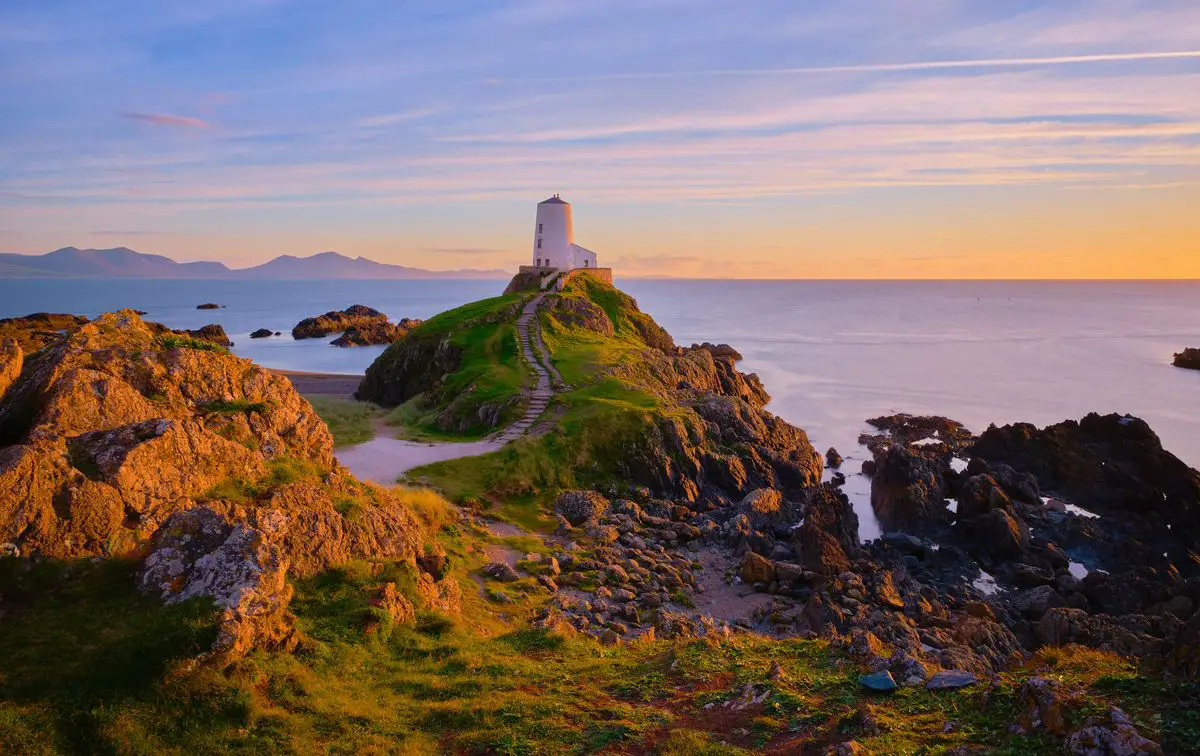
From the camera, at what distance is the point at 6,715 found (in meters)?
10.5

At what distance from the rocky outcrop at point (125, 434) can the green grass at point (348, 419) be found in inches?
676

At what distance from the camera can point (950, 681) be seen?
1347cm

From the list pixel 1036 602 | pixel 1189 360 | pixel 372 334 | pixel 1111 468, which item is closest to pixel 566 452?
pixel 1036 602

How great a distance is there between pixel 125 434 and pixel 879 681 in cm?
1565

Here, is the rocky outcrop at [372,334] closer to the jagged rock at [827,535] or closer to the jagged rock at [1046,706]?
the jagged rock at [827,535]

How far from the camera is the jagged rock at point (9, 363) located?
15.8 metres

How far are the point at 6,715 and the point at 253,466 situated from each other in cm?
756

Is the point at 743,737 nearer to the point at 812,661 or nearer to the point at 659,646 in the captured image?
the point at 812,661

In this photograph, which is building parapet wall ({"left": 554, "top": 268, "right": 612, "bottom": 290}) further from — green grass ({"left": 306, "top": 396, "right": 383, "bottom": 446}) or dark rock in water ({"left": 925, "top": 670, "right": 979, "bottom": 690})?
dark rock in water ({"left": 925, "top": 670, "right": 979, "bottom": 690})

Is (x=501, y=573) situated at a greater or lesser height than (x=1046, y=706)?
lesser

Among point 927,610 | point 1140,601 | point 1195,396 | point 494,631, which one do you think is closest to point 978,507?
point 1140,601

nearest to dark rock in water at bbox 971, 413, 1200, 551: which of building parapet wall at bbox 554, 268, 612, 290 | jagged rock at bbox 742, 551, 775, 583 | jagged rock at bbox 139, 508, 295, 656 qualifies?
Answer: jagged rock at bbox 742, 551, 775, 583

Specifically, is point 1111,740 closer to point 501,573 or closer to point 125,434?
point 501,573

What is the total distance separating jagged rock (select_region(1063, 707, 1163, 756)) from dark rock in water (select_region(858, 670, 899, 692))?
135 inches
